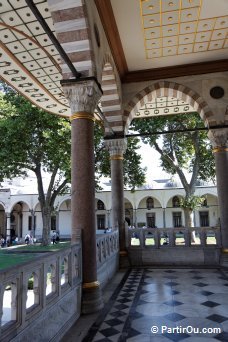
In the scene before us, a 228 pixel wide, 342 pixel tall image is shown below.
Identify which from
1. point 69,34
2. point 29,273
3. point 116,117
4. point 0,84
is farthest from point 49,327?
point 0,84

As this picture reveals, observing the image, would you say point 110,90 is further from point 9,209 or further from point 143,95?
point 9,209

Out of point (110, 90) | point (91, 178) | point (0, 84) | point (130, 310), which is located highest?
point (0, 84)

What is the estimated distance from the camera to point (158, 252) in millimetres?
8484

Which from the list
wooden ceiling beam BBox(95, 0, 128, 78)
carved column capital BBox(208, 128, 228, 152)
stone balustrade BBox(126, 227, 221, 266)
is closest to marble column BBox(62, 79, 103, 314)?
wooden ceiling beam BBox(95, 0, 128, 78)

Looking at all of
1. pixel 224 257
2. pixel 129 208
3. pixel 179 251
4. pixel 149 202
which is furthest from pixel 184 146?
pixel 129 208

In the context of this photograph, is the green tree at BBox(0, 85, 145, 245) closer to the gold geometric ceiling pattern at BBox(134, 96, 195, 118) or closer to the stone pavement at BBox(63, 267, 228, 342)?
the gold geometric ceiling pattern at BBox(134, 96, 195, 118)

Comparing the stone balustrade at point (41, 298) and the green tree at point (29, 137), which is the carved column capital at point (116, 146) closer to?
the stone balustrade at point (41, 298)

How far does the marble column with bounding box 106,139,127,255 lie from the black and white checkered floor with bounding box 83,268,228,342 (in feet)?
5.47

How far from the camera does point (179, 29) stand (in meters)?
6.48

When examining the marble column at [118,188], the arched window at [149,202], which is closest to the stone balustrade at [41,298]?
the marble column at [118,188]

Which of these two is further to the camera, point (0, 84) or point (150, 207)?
point (150, 207)

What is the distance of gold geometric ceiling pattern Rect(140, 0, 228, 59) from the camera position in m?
5.75

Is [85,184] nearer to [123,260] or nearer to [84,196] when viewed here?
[84,196]

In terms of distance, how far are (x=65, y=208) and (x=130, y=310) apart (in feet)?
90.8
